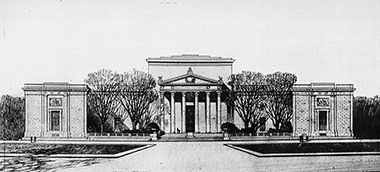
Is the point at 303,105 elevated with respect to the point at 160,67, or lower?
lower

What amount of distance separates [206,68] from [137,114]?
130 inches

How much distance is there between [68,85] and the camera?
35.5 feet

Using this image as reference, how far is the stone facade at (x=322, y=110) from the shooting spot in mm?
11156

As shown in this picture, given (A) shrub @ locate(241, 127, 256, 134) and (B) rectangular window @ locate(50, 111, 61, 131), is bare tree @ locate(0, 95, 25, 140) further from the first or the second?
(A) shrub @ locate(241, 127, 256, 134)

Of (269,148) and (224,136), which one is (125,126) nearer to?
(224,136)

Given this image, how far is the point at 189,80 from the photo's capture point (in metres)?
16.5

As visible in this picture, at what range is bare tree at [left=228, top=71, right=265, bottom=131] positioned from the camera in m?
12.4

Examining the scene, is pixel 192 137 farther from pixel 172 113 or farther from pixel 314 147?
pixel 314 147

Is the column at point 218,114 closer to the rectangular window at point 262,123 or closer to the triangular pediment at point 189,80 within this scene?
the triangular pediment at point 189,80

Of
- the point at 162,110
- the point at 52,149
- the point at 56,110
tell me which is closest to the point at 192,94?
the point at 162,110

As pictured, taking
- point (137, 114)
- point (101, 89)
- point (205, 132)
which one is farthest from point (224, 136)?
point (101, 89)

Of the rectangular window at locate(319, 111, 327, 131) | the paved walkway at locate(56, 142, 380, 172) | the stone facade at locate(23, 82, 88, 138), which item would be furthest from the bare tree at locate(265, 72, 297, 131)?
the stone facade at locate(23, 82, 88, 138)

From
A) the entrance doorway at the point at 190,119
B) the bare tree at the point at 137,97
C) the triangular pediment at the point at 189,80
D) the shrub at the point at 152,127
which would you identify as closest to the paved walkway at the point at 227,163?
the shrub at the point at 152,127

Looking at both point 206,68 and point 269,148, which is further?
point 206,68
